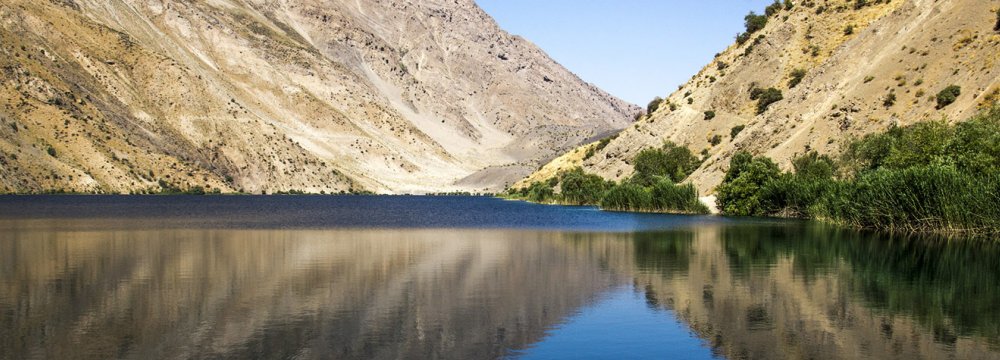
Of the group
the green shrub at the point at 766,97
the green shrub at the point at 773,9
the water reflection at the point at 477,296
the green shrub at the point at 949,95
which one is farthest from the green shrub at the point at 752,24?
the water reflection at the point at 477,296

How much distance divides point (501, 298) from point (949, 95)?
60694mm

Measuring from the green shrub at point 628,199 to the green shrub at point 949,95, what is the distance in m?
28.8

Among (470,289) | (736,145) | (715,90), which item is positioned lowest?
Answer: (470,289)

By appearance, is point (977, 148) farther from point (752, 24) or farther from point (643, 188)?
point (752, 24)

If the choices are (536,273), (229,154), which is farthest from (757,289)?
(229,154)

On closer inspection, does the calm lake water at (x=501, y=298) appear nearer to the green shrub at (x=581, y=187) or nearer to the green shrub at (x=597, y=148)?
the green shrub at (x=581, y=187)

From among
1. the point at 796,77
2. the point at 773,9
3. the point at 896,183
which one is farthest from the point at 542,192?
the point at 896,183

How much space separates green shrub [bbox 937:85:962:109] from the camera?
76.3 m

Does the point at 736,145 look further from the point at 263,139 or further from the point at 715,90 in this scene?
the point at 263,139

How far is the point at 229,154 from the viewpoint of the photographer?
7500 inches

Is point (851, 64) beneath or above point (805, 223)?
above

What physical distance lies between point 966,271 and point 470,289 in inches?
736

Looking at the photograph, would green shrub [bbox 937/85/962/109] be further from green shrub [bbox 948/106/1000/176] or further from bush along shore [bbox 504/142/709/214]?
bush along shore [bbox 504/142/709/214]

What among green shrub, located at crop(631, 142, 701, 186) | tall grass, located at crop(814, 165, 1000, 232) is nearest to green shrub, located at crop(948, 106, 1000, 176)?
tall grass, located at crop(814, 165, 1000, 232)
